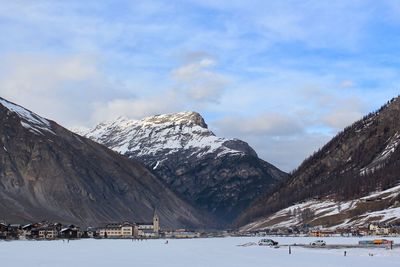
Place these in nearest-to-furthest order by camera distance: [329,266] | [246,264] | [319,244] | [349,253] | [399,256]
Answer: [329,266] < [246,264] < [399,256] < [349,253] < [319,244]

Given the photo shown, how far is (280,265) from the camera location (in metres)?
103

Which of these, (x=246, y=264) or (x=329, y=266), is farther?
(x=246, y=264)

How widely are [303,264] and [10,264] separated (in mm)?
42319

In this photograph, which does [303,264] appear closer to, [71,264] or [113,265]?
[113,265]

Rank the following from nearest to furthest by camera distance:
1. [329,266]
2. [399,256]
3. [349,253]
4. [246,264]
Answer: [329,266], [246,264], [399,256], [349,253]

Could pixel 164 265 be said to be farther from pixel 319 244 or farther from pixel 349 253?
pixel 319 244

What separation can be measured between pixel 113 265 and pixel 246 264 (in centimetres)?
1980

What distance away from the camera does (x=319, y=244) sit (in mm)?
182625

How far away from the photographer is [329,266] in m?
100

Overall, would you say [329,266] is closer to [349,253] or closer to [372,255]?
[372,255]

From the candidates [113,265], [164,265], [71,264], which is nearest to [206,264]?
[164,265]

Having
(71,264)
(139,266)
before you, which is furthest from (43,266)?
(139,266)

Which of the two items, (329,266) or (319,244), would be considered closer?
(329,266)

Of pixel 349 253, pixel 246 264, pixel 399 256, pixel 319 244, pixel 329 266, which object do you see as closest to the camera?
pixel 329 266
